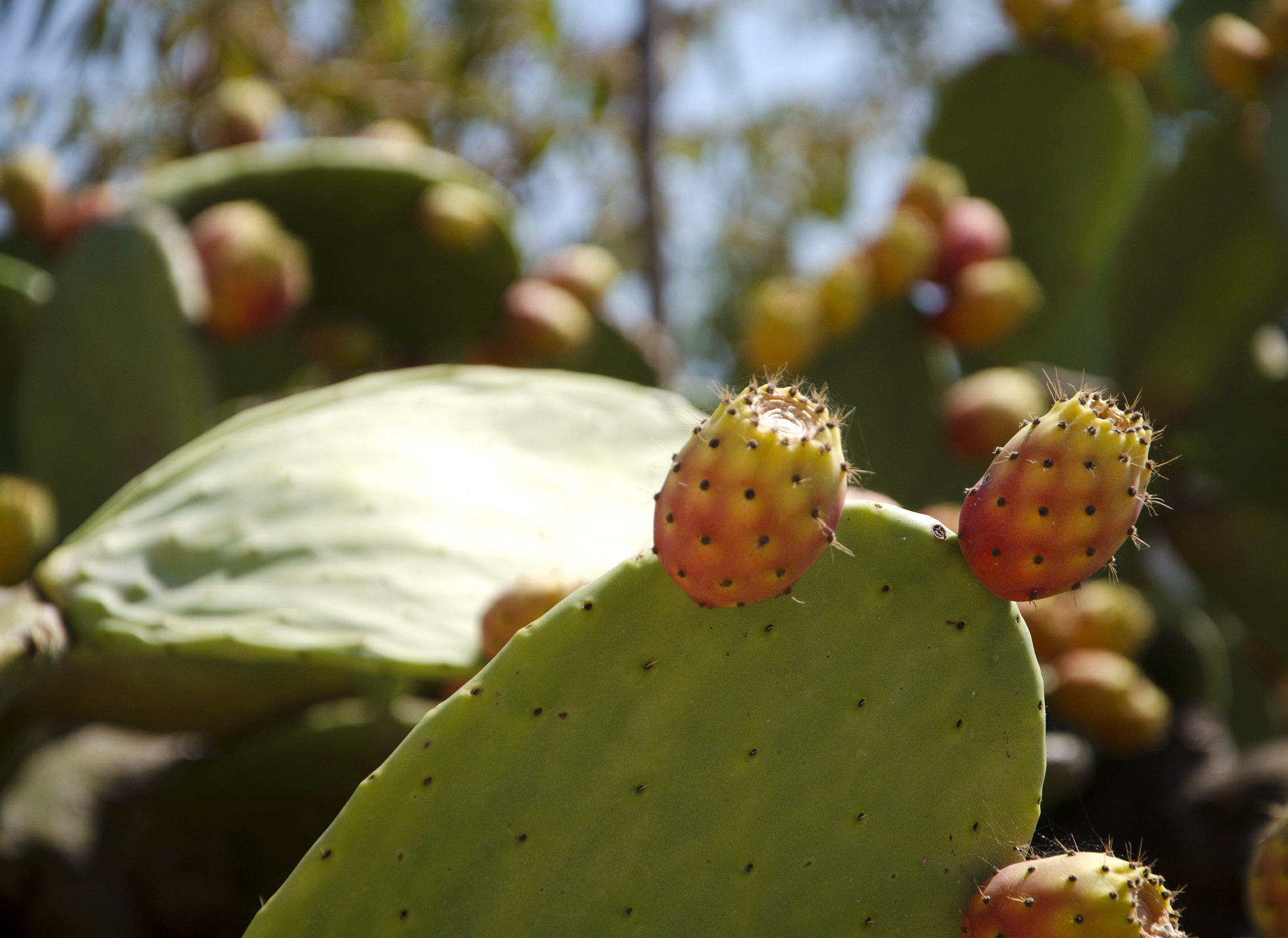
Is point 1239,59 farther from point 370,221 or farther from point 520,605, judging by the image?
point 520,605

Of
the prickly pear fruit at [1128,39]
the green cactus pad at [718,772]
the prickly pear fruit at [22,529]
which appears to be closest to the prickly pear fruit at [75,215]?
the prickly pear fruit at [22,529]

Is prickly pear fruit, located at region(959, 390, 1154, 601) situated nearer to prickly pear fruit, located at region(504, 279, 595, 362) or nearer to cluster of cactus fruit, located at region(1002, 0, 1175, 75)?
prickly pear fruit, located at region(504, 279, 595, 362)

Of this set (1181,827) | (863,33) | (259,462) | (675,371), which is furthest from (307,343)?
(863,33)

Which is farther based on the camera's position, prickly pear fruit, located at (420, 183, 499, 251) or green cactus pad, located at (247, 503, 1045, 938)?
prickly pear fruit, located at (420, 183, 499, 251)

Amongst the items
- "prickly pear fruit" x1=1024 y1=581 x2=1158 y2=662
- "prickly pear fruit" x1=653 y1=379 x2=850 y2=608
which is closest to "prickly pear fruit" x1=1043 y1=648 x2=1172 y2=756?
"prickly pear fruit" x1=1024 y1=581 x2=1158 y2=662

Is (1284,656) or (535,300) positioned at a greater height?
(535,300)

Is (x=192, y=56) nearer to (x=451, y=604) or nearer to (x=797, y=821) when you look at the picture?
(x=451, y=604)

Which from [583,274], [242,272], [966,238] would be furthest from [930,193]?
[242,272]
